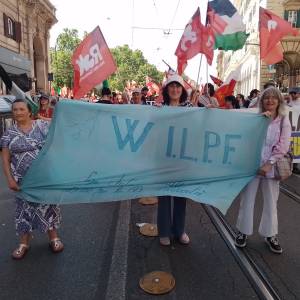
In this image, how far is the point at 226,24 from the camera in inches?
367

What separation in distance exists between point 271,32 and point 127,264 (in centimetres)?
678

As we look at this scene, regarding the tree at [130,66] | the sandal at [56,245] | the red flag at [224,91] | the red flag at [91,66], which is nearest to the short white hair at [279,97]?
the sandal at [56,245]

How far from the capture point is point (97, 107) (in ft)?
14.0

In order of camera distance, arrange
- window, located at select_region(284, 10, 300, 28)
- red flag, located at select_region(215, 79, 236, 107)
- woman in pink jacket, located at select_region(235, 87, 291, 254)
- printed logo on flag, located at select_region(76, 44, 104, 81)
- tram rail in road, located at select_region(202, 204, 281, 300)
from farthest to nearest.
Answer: window, located at select_region(284, 10, 300, 28) → red flag, located at select_region(215, 79, 236, 107) → printed logo on flag, located at select_region(76, 44, 104, 81) → woman in pink jacket, located at select_region(235, 87, 291, 254) → tram rail in road, located at select_region(202, 204, 281, 300)

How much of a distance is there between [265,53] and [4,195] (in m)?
6.00

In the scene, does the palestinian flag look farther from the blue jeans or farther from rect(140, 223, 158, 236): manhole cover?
the blue jeans

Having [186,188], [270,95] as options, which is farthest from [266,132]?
[186,188]

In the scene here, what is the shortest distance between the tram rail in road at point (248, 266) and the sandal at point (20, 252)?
2.16m

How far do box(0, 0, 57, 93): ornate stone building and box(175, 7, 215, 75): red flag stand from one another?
45.0ft

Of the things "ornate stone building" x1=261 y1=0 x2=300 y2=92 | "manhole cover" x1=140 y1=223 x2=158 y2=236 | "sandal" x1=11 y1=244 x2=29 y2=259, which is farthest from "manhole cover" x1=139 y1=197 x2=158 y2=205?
"ornate stone building" x1=261 y1=0 x2=300 y2=92

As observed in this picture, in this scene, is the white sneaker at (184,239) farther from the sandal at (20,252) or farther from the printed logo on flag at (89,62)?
the printed logo on flag at (89,62)

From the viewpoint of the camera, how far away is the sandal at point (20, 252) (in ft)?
13.5

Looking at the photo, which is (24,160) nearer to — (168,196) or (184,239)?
(168,196)

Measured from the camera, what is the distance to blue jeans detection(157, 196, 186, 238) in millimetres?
4402
